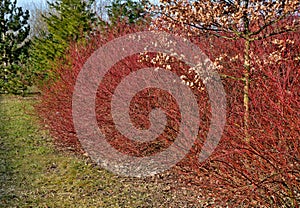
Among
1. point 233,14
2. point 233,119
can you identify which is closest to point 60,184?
point 233,119

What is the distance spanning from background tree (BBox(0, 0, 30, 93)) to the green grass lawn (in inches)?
286

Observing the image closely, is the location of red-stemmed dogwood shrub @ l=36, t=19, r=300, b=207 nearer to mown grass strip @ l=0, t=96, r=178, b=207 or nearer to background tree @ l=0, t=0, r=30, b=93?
mown grass strip @ l=0, t=96, r=178, b=207

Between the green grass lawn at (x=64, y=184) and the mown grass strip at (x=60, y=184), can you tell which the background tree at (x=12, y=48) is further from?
the green grass lawn at (x=64, y=184)

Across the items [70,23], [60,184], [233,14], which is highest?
[70,23]

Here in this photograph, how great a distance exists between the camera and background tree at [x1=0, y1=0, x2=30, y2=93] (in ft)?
45.4

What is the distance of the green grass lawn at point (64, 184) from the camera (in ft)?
14.0

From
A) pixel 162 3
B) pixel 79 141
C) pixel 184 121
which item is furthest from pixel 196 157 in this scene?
pixel 79 141

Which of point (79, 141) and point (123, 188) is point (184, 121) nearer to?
point (123, 188)

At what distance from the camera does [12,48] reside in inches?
561

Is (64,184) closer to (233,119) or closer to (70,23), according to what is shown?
(233,119)

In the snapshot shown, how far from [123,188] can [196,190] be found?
0.94 meters

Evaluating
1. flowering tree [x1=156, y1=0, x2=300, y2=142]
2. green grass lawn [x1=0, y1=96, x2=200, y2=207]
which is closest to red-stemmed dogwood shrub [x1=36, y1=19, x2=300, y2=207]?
flowering tree [x1=156, y1=0, x2=300, y2=142]

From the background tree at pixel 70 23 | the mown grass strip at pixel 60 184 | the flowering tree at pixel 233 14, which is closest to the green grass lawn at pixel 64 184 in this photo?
the mown grass strip at pixel 60 184

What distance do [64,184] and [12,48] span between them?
10691 mm
